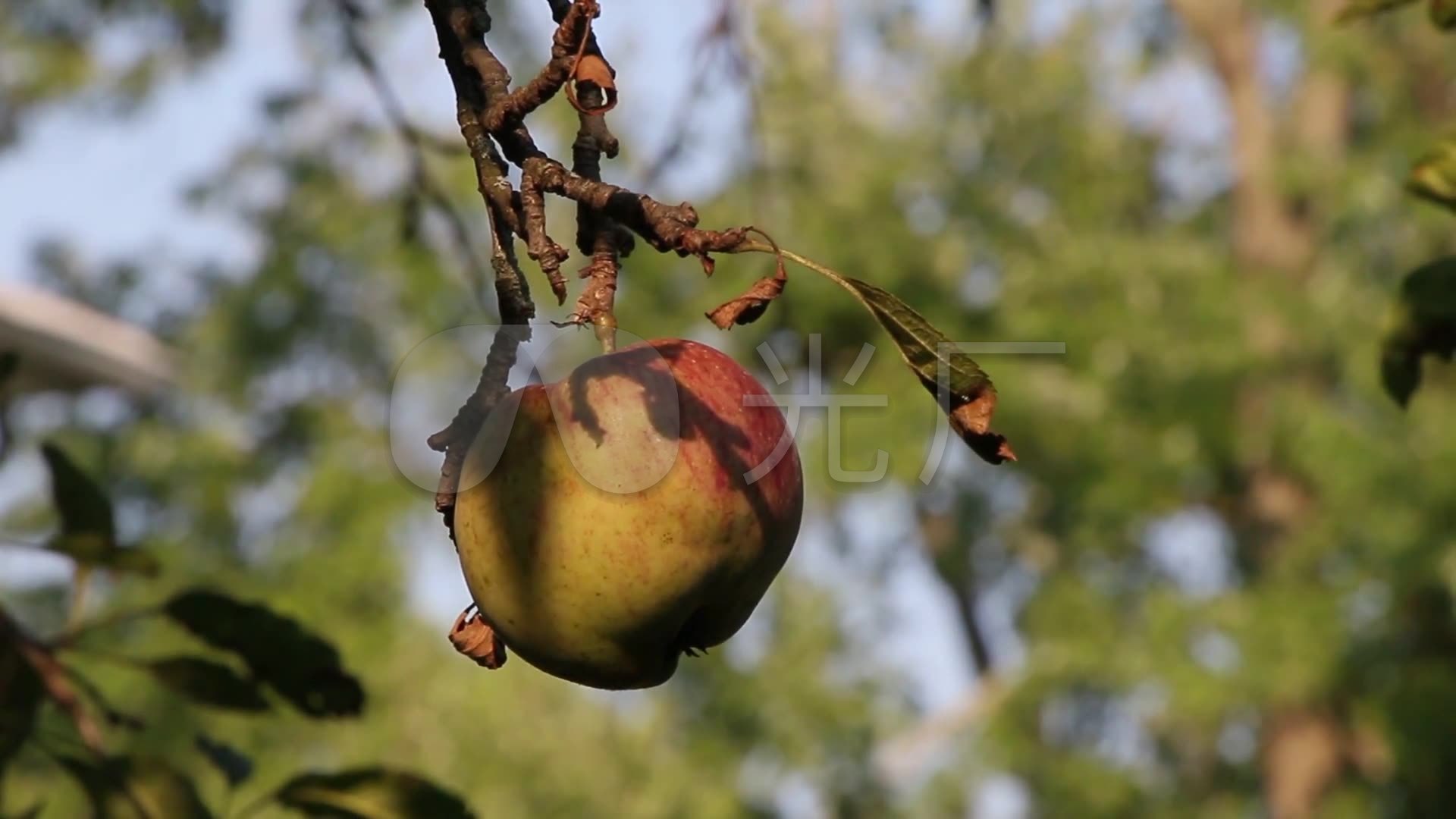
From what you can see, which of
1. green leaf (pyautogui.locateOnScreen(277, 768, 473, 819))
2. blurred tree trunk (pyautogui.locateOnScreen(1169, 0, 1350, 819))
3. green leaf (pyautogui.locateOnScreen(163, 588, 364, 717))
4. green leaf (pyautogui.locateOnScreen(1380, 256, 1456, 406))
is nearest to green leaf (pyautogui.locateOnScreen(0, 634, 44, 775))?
green leaf (pyautogui.locateOnScreen(163, 588, 364, 717))

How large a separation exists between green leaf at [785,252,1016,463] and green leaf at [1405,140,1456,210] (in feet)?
2.32

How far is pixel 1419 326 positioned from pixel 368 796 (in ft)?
2.99

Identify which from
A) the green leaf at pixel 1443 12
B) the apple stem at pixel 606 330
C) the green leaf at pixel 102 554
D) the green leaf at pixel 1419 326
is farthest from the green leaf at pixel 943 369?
the green leaf at pixel 102 554

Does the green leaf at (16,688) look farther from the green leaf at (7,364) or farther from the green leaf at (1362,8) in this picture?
the green leaf at (1362,8)

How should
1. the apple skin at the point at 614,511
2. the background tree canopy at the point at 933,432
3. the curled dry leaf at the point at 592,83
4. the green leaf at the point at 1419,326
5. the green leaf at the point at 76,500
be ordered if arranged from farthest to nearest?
1. the background tree canopy at the point at 933,432
2. the green leaf at the point at 76,500
3. the green leaf at the point at 1419,326
4. the apple skin at the point at 614,511
5. the curled dry leaf at the point at 592,83

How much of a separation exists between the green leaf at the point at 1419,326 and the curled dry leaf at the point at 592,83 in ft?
2.65

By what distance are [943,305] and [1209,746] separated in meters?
3.83

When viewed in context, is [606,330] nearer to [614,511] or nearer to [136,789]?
[614,511]

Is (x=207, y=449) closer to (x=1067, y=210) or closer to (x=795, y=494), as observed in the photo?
(x=1067, y=210)

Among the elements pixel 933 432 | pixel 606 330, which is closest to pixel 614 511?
pixel 606 330

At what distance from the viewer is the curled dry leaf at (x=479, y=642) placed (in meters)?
1.02

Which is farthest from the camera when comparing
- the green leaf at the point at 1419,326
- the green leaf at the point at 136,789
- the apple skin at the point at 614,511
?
the green leaf at the point at 136,789

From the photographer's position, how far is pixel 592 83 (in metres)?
0.87

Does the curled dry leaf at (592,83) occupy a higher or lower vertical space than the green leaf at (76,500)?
lower
